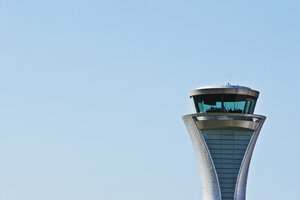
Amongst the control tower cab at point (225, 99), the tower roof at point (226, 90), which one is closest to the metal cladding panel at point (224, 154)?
the control tower cab at point (225, 99)

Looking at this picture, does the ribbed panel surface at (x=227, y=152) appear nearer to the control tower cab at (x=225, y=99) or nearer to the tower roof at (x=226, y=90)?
the control tower cab at (x=225, y=99)

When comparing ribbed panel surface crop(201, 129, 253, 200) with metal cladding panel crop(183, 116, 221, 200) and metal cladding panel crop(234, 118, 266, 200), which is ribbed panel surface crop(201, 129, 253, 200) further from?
metal cladding panel crop(183, 116, 221, 200)

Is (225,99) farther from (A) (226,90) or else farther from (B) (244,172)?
(B) (244,172)

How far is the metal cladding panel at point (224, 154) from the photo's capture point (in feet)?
464

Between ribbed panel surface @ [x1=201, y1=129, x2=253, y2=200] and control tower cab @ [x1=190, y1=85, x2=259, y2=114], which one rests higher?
control tower cab @ [x1=190, y1=85, x2=259, y2=114]

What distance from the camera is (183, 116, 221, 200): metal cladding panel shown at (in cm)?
14125

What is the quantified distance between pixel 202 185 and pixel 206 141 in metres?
6.63

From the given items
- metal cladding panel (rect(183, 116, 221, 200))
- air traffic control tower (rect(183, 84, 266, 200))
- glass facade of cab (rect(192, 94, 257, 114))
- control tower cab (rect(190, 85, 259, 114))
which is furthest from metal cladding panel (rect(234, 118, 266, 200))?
control tower cab (rect(190, 85, 259, 114))

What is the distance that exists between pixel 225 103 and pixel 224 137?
5.15m

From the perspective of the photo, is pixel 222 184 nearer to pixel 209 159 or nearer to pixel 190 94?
pixel 209 159

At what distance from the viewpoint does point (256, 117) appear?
470 ft

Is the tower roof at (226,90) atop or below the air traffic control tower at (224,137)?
atop

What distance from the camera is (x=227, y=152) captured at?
142750mm

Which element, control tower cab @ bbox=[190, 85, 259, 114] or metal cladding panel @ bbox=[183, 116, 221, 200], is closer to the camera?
metal cladding panel @ bbox=[183, 116, 221, 200]
